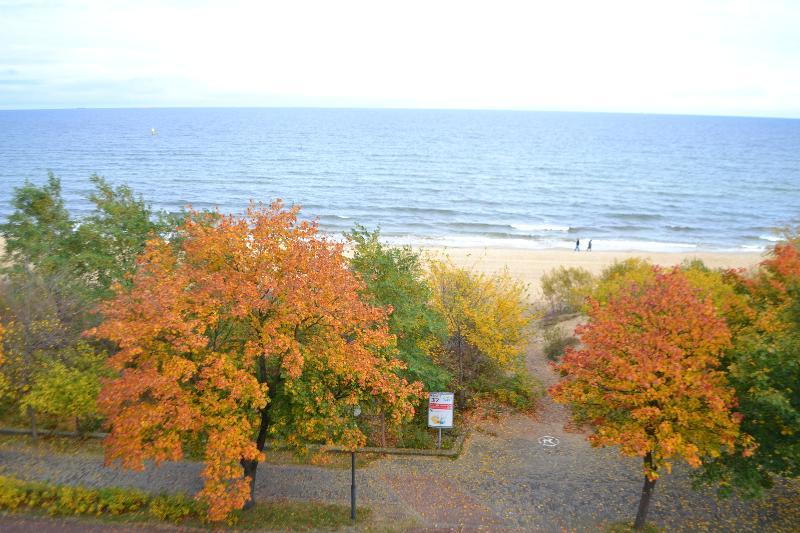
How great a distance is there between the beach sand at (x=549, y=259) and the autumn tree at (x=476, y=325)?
1989 cm

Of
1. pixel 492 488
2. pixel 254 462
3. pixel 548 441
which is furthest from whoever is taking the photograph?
pixel 548 441

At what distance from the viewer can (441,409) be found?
1806 centimetres

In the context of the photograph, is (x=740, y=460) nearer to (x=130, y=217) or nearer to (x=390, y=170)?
(x=130, y=217)

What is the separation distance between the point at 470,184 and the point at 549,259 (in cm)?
3906

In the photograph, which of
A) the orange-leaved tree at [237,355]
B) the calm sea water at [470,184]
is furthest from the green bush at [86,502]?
the calm sea water at [470,184]

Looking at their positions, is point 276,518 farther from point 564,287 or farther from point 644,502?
point 564,287

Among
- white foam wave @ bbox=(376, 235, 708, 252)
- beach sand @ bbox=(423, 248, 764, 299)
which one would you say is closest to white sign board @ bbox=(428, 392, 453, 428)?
beach sand @ bbox=(423, 248, 764, 299)

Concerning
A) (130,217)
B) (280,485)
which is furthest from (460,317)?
(130,217)

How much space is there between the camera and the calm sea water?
197ft

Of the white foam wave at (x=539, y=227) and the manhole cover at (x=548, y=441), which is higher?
the white foam wave at (x=539, y=227)

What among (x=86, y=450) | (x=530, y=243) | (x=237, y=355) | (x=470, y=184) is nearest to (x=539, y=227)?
(x=530, y=243)

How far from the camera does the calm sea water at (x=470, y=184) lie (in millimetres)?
60094

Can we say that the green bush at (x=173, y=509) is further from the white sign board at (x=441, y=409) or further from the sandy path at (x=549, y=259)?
the sandy path at (x=549, y=259)

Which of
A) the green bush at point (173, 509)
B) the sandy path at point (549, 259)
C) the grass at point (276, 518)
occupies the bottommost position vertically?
the sandy path at point (549, 259)
